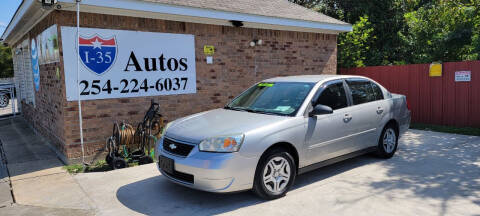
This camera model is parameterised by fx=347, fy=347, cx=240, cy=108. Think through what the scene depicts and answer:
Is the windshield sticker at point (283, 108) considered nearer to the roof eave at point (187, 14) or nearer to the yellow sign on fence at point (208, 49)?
the roof eave at point (187, 14)

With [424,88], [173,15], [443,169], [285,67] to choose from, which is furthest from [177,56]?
[424,88]

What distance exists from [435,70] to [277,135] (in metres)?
7.27

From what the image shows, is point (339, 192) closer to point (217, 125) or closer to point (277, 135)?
point (277, 135)

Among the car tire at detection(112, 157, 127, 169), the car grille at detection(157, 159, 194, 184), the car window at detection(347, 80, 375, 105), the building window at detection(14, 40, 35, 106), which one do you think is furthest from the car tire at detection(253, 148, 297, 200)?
the building window at detection(14, 40, 35, 106)

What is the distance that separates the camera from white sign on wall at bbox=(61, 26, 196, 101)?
6.14 metres

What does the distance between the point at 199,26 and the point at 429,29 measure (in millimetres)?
11220

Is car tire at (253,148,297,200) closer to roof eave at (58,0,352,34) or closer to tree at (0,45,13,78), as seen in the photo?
roof eave at (58,0,352,34)

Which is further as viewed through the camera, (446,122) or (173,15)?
(446,122)

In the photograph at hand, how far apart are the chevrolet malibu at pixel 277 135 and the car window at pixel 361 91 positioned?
18 millimetres

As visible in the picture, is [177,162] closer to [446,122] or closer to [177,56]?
[177,56]

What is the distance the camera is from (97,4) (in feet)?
19.5

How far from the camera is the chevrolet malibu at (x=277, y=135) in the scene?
4004 mm

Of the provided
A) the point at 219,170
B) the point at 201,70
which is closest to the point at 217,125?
the point at 219,170

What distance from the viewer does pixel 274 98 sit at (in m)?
5.19
